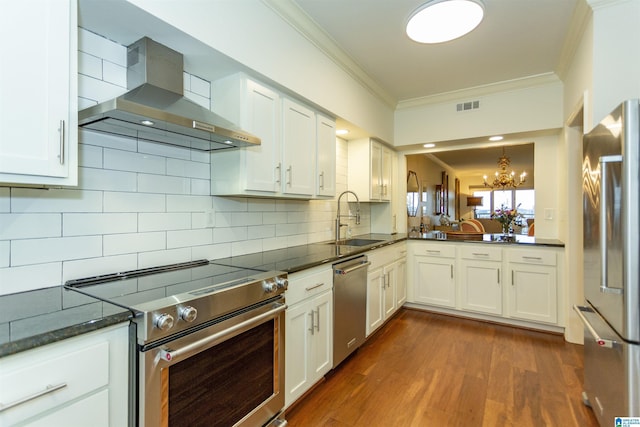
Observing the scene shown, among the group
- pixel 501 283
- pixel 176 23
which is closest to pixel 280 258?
pixel 176 23

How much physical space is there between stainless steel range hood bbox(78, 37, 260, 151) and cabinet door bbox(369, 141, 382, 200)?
211 centimetres

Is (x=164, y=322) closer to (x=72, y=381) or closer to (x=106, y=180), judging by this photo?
(x=72, y=381)

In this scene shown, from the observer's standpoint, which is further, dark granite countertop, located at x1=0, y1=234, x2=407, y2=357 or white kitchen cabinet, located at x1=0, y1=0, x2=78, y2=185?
white kitchen cabinet, located at x1=0, y1=0, x2=78, y2=185

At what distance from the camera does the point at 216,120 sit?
168 cm

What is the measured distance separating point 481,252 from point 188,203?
3131 millimetres

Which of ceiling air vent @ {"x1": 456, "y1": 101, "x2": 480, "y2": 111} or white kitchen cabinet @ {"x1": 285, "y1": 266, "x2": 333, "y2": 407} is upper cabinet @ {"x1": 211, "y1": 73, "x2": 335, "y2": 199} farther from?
ceiling air vent @ {"x1": 456, "y1": 101, "x2": 480, "y2": 111}

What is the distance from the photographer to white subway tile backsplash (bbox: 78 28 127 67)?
60.3 inches

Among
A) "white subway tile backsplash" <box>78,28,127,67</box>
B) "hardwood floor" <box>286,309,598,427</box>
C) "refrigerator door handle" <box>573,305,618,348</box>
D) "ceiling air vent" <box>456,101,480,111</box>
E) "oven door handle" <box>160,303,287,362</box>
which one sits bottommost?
"hardwood floor" <box>286,309,598,427</box>

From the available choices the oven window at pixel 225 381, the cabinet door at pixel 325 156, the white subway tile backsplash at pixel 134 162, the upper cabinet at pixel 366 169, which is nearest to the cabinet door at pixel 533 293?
the upper cabinet at pixel 366 169

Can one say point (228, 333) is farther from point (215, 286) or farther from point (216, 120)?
point (216, 120)

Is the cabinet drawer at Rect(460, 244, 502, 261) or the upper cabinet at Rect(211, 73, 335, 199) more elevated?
the upper cabinet at Rect(211, 73, 335, 199)

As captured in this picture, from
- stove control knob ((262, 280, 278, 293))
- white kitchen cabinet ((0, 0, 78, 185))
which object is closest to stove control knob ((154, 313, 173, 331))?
stove control knob ((262, 280, 278, 293))

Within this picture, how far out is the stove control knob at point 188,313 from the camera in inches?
47.5

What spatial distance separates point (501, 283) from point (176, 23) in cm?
375
